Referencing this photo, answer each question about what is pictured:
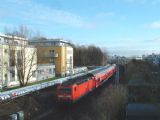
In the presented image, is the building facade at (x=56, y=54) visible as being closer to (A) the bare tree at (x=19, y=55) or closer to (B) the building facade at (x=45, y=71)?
(B) the building facade at (x=45, y=71)

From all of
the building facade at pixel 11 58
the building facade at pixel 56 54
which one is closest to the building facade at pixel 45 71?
the building facade at pixel 56 54

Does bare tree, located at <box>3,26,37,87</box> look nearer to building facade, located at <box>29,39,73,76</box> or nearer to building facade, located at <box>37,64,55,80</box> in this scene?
building facade, located at <box>37,64,55,80</box>

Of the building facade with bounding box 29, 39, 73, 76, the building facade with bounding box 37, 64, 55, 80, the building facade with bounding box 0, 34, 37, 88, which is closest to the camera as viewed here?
the building facade with bounding box 0, 34, 37, 88

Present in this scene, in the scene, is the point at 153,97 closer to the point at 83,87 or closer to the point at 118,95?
the point at 118,95

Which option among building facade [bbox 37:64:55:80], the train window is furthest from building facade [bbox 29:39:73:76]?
the train window

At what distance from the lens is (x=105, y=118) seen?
65.8 feet

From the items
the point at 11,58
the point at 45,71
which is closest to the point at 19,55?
the point at 11,58

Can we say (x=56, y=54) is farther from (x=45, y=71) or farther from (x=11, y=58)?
(x=11, y=58)

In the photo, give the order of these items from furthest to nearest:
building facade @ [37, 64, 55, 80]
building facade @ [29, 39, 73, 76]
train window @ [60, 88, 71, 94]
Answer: building facade @ [29, 39, 73, 76] → building facade @ [37, 64, 55, 80] → train window @ [60, 88, 71, 94]

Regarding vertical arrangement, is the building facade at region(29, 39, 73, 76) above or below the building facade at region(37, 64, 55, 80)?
above

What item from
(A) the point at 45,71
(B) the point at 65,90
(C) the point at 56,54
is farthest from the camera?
(C) the point at 56,54

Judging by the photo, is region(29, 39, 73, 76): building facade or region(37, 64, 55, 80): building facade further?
region(29, 39, 73, 76): building facade

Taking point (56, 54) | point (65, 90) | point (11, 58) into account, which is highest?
point (56, 54)

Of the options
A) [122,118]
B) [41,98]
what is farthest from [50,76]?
[122,118]
